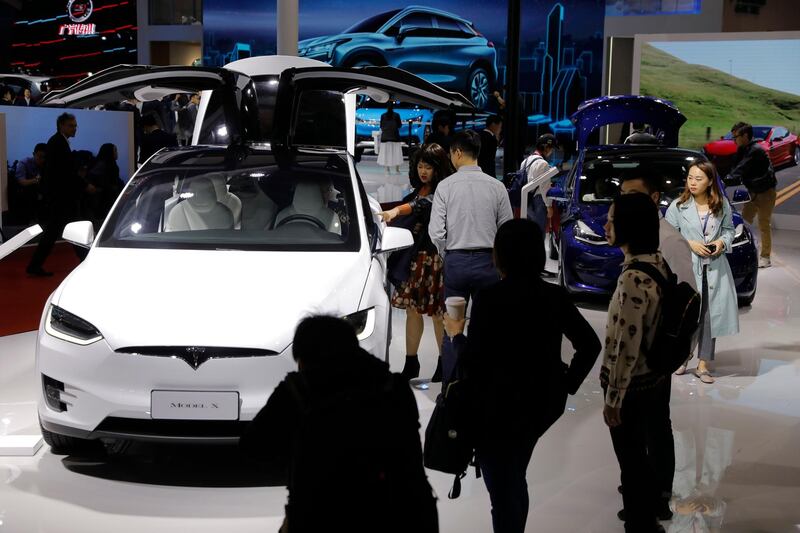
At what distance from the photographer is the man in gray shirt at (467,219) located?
5.64 m

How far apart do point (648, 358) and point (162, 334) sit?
205cm

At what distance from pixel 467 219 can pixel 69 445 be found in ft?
8.06

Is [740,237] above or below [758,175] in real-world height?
below

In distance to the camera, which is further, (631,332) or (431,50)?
(431,50)

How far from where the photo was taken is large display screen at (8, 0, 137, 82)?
3238cm

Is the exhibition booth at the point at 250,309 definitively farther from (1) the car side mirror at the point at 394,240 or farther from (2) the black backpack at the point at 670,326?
(2) the black backpack at the point at 670,326

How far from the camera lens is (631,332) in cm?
361

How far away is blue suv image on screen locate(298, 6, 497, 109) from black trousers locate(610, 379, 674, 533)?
68.3ft

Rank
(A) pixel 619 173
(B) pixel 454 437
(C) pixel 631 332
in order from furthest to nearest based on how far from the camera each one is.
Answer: (A) pixel 619 173 → (C) pixel 631 332 → (B) pixel 454 437

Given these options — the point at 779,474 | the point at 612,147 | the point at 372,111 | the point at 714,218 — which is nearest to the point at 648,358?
the point at 779,474

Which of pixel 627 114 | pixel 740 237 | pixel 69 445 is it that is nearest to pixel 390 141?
pixel 627 114

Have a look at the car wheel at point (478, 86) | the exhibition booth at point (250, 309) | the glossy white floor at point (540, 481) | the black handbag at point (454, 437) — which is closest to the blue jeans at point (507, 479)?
the black handbag at point (454, 437)

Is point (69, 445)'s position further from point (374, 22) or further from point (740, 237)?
point (374, 22)

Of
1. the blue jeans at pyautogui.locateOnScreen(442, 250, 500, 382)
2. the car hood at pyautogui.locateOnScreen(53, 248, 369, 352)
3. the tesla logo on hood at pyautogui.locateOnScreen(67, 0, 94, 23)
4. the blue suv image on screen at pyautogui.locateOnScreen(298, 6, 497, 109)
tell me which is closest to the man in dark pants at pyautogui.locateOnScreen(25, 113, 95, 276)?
the car hood at pyautogui.locateOnScreen(53, 248, 369, 352)
